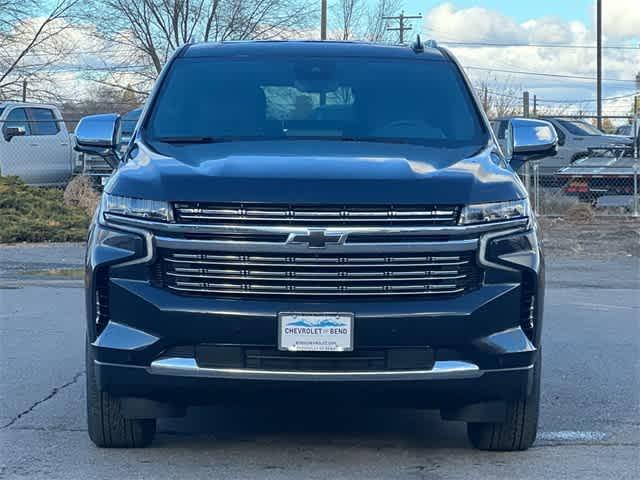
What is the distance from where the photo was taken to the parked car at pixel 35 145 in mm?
22594

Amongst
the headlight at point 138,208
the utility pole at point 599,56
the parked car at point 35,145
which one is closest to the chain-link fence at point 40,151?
the parked car at point 35,145

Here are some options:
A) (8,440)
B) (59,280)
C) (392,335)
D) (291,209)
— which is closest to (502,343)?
(392,335)

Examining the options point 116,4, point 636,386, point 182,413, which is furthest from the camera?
point 116,4

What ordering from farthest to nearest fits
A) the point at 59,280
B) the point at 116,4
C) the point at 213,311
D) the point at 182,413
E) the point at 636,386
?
the point at 116,4 → the point at 59,280 → the point at 636,386 → the point at 182,413 → the point at 213,311

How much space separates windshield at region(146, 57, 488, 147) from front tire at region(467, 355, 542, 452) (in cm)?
134

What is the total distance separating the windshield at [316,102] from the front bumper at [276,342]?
113cm

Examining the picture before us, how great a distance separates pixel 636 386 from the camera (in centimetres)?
779

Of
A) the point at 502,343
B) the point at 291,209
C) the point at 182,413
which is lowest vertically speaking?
the point at 182,413

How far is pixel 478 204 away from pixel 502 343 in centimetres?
59

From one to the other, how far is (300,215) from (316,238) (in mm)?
116

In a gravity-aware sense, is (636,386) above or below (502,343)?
below

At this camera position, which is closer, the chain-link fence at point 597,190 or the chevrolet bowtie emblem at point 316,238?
the chevrolet bowtie emblem at point 316,238

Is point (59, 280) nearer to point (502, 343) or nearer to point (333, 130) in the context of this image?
point (333, 130)

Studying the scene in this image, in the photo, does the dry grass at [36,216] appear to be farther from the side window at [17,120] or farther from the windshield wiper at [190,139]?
the windshield wiper at [190,139]
